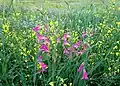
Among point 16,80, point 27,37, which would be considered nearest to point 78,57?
point 16,80

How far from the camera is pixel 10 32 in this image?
4031 mm

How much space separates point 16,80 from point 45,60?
1.07 feet

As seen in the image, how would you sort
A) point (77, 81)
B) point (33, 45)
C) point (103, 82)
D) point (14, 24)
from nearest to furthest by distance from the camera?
1. point (77, 81)
2. point (103, 82)
3. point (33, 45)
4. point (14, 24)

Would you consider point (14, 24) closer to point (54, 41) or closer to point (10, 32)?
point (10, 32)

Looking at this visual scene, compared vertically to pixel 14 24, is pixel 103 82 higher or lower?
lower

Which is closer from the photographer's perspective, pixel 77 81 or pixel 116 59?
pixel 77 81

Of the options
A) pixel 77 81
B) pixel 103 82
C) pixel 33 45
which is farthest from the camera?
pixel 33 45

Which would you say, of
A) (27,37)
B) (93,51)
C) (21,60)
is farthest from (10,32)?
(93,51)

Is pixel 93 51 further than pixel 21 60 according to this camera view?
Yes

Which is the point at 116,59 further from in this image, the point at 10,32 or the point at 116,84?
the point at 10,32

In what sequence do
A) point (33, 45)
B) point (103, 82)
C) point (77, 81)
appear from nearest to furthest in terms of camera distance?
point (77, 81)
point (103, 82)
point (33, 45)

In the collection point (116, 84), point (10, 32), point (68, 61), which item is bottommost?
point (116, 84)

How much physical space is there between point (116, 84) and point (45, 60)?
2.45 feet

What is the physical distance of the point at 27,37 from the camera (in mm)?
4125
